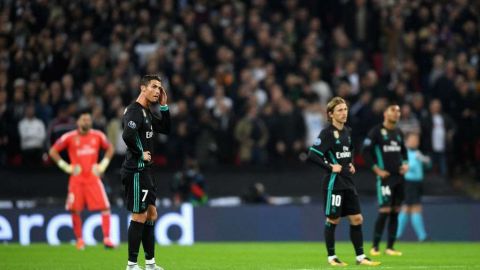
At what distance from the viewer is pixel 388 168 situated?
1662 cm

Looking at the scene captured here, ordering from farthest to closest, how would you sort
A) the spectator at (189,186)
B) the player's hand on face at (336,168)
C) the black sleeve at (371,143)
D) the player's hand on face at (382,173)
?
the spectator at (189,186) < the black sleeve at (371,143) < the player's hand on face at (382,173) < the player's hand on face at (336,168)

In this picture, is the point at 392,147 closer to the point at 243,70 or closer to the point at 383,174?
the point at 383,174

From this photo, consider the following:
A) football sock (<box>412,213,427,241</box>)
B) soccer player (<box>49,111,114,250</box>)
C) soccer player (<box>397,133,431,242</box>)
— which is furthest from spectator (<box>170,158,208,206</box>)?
football sock (<box>412,213,427,241</box>)

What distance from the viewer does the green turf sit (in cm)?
1434

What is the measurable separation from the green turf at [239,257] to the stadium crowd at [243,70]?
10.2 feet

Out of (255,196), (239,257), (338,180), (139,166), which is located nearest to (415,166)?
(255,196)

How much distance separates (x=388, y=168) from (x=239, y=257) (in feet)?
9.29

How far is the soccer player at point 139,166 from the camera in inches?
484

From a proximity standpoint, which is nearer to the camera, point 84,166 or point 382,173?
point 382,173

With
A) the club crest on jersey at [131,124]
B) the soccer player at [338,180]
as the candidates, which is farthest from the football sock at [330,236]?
the club crest on jersey at [131,124]

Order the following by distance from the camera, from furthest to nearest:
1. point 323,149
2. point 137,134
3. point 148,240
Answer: point 323,149, point 148,240, point 137,134

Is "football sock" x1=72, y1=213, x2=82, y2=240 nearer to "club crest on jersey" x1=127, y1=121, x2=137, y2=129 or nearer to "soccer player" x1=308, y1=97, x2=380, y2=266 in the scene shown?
"soccer player" x1=308, y1=97, x2=380, y2=266

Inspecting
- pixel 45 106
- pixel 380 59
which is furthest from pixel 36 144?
pixel 380 59

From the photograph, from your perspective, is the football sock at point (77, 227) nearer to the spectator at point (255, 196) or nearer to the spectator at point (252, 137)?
the spectator at point (255, 196)
